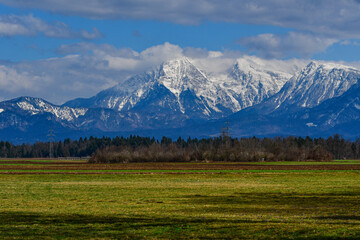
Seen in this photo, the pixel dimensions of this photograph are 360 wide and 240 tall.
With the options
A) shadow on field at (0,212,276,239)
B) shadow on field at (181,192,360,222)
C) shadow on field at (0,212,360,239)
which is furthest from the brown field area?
shadow on field at (0,212,360,239)

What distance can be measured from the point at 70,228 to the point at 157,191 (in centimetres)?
2759

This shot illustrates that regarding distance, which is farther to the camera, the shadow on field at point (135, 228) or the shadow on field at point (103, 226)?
the shadow on field at point (103, 226)

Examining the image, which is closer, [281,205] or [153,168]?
[281,205]

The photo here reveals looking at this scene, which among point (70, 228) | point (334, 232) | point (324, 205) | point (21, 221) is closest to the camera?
point (334, 232)

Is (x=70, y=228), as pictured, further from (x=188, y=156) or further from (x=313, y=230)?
(x=188, y=156)

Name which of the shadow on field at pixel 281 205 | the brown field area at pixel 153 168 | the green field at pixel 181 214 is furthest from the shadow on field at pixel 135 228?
the brown field area at pixel 153 168

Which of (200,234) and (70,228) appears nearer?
(200,234)

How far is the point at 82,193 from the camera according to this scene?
185 ft

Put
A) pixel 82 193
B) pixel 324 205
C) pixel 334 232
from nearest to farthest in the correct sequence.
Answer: pixel 334 232 → pixel 324 205 → pixel 82 193

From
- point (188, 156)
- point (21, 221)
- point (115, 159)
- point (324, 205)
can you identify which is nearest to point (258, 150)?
point (188, 156)

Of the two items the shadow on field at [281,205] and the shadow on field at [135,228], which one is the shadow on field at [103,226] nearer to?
the shadow on field at [135,228]

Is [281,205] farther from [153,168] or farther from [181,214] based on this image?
[153,168]

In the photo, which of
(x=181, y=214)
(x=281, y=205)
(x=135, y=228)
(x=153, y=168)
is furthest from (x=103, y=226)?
(x=153, y=168)

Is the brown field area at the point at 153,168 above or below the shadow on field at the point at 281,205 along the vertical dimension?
above
